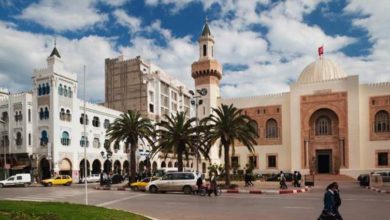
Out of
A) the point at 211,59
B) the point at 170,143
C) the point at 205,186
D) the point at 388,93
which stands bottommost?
the point at 205,186

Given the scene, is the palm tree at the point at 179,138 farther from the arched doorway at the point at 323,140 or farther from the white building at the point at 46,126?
the arched doorway at the point at 323,140

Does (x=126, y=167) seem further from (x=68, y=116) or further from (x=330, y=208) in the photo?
(x=330, y=208)

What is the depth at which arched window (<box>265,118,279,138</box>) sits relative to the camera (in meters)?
58.2

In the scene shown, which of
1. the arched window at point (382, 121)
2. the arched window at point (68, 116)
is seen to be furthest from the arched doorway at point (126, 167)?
the arched window at point (382, 121)

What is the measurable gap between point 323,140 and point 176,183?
30.5 meters

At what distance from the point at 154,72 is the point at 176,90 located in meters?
13.5

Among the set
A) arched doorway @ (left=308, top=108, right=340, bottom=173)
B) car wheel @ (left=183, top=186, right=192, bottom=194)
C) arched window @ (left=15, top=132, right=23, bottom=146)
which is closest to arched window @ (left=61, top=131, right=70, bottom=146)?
arched window @ (left=15, top=132, right=23, bottom=146)

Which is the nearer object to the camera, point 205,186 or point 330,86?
point 205,186

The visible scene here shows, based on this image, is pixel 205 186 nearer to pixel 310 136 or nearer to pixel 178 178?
pixel 178 178

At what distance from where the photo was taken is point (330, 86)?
53844 mm

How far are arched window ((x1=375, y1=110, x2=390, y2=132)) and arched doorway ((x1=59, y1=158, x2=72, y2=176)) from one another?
3840cm

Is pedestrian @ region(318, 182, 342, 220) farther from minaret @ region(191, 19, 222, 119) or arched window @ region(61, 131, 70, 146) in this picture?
minaret @ region(191, 19, 222, 119)

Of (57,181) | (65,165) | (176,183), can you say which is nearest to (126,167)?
(65,165)

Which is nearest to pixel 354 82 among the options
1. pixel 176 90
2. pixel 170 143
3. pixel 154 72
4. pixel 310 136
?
pixel 310 136
